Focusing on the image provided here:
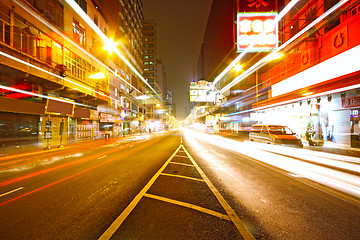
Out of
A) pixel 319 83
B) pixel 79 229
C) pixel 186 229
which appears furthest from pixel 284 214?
pixel 319 83

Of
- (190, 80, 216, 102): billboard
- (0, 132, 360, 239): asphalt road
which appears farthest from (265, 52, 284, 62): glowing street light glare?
(0, 132, 360, 239): asphalt road

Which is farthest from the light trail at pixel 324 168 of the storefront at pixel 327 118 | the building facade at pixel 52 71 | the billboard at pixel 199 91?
the billboard at pixel 199 91

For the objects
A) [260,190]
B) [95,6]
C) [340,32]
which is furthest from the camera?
[95,6]

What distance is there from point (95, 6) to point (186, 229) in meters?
35.9

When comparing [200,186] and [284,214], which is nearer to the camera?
[284,214]

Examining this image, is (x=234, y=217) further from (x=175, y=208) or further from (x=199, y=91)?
(x=199, y=91)

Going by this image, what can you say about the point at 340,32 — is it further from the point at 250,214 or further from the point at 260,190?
the point at 250,214

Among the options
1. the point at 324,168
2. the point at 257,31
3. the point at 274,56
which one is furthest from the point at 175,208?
the point at 274,56

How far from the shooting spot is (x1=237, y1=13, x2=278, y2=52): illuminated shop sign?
13680 millimetres

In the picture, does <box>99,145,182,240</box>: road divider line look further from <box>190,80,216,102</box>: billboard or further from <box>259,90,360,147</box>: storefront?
<box>190,80,216,102</box>: billboard

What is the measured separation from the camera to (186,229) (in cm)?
279

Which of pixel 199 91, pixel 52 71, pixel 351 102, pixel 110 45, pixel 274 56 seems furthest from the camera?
pixel 199 91

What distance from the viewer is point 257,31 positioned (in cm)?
1387

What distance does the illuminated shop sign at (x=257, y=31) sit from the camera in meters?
13.7
